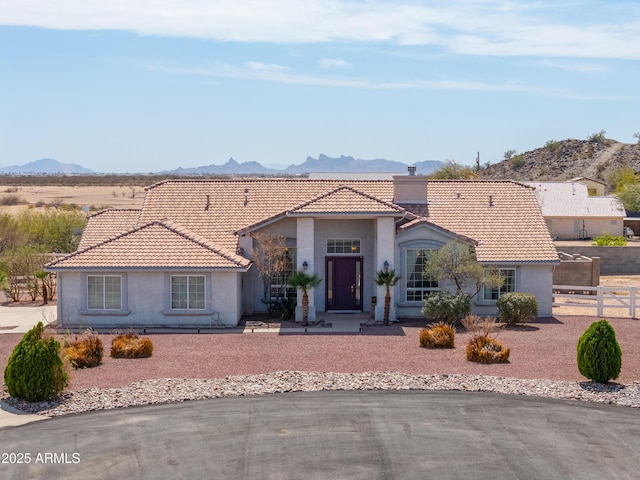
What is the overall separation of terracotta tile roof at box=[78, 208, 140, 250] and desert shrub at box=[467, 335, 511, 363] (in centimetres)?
1440

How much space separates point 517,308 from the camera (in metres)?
26.4

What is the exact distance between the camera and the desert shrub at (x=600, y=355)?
1791 cm

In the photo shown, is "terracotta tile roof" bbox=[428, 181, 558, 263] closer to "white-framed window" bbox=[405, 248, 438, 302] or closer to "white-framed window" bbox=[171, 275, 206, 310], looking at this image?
"white-framed window" bbox=[405, 248, 438, 302]

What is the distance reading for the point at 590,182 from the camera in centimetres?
7988

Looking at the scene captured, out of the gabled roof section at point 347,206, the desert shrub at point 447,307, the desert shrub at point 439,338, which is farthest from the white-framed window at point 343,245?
the desert shrub at point 439,338

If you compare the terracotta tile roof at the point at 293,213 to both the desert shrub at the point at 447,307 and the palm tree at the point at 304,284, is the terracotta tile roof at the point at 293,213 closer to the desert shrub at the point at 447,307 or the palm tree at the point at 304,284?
the palm tree at the point at 304,284

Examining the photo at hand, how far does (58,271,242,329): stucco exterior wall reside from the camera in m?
26.2

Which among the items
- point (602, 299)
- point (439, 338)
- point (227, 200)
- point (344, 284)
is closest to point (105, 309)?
point (227, 200)

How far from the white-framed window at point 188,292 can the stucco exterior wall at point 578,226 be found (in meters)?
38.8

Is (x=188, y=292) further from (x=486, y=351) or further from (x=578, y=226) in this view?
(x=578, y=226)

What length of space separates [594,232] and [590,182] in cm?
2119

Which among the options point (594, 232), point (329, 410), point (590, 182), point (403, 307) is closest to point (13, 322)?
point (403, 307)

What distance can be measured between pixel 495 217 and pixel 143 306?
12.7 meters

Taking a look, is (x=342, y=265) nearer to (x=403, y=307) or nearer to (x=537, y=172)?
(x=403, y=307)
